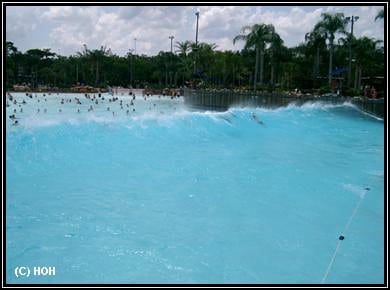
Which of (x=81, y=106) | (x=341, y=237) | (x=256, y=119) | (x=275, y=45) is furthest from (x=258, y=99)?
(x=341, y=237)

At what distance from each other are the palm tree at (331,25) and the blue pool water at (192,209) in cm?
2578

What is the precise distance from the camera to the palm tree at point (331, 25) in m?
45.8

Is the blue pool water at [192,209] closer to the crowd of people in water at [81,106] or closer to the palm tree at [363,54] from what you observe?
the crowd of people in water at [81,106]

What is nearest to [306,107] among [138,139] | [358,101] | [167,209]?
[358,101]

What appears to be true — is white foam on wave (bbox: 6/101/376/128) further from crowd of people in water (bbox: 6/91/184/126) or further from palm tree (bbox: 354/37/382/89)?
palm tree (bbox: 354/37/382/89)

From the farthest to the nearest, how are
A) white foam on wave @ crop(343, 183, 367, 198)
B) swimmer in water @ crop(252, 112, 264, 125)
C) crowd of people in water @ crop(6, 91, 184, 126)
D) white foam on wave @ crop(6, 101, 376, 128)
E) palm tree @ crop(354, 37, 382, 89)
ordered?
palm tree @ crop(354, 37, 382, 89) < crowd of people in water @ crop(6, 91, 184, 126) < swimmer in water @ crop(252, 112, 264, 125) < white foam on wave @ crop(6, 101, 376, 128) < white foam on wave @ crop(343, 183, 367, 198)

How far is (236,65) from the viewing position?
65.9m

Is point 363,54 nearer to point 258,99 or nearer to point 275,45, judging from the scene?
point 275,45

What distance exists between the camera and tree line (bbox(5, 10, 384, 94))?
47.9m

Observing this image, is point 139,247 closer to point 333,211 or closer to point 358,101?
point 333,211

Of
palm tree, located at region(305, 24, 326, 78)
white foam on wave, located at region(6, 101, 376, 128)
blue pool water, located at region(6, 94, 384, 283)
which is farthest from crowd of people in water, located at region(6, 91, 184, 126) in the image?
palm tree, located at region(305, 24, 326, 78)

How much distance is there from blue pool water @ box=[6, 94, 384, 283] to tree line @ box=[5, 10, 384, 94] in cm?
2027

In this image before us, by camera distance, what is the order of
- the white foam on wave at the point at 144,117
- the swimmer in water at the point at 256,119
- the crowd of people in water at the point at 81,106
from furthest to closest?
the crowd of people in water at the point at 81,106
the swimmer in water at the point at 256,119
the white foam on wave at the point at 144,117

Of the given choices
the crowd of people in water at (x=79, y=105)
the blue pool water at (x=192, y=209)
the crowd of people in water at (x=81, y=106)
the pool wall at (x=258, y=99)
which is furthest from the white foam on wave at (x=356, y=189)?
the pool wall at (x=258, y=99)
